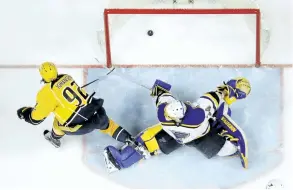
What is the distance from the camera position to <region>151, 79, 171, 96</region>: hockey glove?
15.0 feet

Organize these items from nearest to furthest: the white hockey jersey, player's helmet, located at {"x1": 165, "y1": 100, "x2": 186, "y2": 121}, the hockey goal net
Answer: player's helmet, located at {"x1": 165, "y1": 100, "x2": 186, "y2": 121}
the white hockey jersey
the hockey goal net

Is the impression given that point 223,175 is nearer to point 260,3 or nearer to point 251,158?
point 251,158

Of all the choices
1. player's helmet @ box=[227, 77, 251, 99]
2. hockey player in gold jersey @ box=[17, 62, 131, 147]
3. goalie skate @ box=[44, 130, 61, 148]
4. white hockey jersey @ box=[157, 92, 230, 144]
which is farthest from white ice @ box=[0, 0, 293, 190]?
white hockey jersey @ box=[157, 92, 230, 144]

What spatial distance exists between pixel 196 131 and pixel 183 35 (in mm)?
871

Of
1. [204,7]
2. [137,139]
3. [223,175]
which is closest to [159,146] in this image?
[137,139]

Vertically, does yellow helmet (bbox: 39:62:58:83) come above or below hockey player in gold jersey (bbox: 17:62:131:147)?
above

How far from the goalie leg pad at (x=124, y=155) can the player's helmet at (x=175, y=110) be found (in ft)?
1.63

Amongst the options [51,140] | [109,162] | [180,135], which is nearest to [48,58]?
[51,140]

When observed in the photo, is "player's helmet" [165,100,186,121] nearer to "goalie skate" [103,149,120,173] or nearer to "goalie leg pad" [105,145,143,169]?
"goalie leg pad" [105,145,143,169]

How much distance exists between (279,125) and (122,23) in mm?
1276

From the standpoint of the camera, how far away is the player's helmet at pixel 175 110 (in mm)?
4215

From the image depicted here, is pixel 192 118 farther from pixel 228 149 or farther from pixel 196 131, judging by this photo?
pixel 228 149

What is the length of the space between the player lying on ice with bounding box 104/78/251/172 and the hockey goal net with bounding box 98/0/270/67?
0.41m

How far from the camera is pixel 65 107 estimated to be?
14.4 feet
